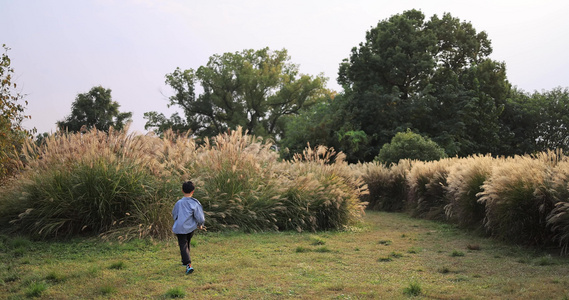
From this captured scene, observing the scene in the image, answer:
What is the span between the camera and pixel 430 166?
1216cm

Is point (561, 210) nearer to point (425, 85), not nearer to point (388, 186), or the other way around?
point (388, 186)

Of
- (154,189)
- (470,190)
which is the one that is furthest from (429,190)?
(154,189)

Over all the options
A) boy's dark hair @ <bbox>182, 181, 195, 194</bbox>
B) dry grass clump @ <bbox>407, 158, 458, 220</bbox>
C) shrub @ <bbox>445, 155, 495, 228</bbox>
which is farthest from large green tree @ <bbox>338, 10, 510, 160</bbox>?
boy's dark hair @ <bbox>182, 181, 195, 194</bbox>

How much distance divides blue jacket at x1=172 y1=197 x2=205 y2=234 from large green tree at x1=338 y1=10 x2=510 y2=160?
70.6 feet

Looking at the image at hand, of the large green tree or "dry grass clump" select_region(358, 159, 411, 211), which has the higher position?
the large green tree

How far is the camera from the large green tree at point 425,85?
27406mm

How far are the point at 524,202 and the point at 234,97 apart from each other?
40686 millimetres

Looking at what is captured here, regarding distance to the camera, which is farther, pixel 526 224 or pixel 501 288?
pixel 526 224

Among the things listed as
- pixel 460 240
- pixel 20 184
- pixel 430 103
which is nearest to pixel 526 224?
pixel 460 240

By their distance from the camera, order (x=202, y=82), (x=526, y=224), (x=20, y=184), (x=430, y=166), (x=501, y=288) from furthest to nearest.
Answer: (x=202, y=82)
(x=430, y=166)
(x=20, y=184)
(x=526, y=224)
(x=501, y=288)

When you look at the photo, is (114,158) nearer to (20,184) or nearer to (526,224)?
(20,184)

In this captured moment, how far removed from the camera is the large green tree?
27.4 meters

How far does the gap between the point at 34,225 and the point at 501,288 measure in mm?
6495

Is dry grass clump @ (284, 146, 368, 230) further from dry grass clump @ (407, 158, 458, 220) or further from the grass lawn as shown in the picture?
dry grass clump @ (407, 158, 458, 220)
